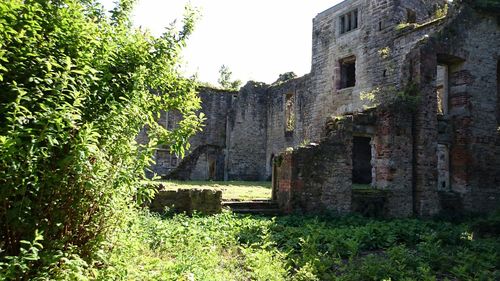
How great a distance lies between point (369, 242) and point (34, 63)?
22.6 ft

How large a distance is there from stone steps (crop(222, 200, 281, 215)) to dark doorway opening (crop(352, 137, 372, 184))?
26.1 ft

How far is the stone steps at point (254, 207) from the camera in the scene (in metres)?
11.0

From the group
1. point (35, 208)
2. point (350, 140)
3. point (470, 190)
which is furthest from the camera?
point (470, 190)

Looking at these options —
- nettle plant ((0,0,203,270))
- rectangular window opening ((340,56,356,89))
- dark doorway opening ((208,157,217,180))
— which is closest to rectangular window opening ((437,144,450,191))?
rectangular window opening ((340,56,356,89))

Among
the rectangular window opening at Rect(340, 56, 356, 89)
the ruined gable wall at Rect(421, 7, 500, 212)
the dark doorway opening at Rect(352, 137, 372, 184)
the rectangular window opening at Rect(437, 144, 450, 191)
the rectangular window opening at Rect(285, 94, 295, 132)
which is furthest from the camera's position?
the rectangular window opening at Rect(285, 94, 295, 132)

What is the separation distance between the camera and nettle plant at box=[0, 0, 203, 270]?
303cm

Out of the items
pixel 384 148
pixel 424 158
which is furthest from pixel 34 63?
pixel 424 158

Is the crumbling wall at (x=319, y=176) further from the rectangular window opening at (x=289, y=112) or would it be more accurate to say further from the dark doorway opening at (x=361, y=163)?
the rectangular window opening at (x=289, y=112)

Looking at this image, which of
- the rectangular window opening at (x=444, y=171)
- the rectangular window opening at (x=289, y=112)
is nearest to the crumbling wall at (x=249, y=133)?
the rectangular window opening at (x=289, y=112)

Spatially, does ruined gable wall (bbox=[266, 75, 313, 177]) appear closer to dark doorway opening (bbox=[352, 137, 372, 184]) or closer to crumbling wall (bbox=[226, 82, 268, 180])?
crumbling wall (bbox=[226, 82, 268, 180])

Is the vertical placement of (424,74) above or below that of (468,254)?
above

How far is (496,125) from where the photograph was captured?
14422 mm

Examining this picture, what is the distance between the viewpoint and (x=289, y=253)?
20.8 ft

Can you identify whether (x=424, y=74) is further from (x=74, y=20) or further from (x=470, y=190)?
(x=74, y=20)
